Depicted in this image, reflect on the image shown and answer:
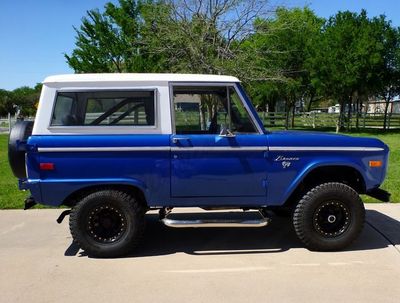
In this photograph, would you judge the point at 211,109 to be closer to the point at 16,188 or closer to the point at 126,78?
the point at 126,78

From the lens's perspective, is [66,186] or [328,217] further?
[328,217]

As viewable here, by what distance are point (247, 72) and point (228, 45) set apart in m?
1.82

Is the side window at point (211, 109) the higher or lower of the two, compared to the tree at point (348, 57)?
lower

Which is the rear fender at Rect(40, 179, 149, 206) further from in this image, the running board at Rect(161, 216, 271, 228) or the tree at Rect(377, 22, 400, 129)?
the tree at Rect(377, 22, 400, 129)

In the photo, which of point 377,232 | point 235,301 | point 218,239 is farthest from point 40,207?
point 377,232

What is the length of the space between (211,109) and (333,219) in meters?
1.91

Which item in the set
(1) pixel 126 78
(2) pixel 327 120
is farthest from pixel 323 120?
(1) pixel 126 78

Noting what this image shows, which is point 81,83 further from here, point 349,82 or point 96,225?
point 349,82

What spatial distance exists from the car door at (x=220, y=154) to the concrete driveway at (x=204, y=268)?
76 cm

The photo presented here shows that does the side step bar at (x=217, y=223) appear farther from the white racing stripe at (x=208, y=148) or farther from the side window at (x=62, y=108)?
the side window at (x=62, y=108)

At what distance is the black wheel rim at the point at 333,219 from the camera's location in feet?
17.6

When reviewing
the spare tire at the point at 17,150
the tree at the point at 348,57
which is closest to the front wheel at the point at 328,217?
the spare tire at the point at 17,150

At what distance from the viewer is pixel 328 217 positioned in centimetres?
538

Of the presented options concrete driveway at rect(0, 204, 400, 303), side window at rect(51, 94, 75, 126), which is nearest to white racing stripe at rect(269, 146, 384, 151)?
concrete driveway at rect(0, 204, 400, 303)
